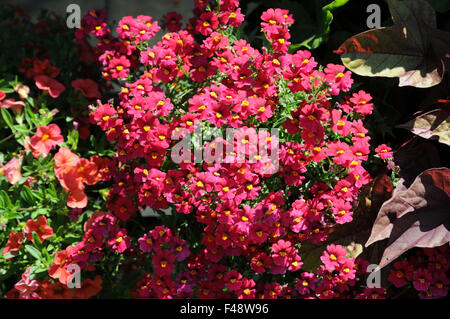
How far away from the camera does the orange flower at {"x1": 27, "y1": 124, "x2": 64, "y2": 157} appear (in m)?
1.81

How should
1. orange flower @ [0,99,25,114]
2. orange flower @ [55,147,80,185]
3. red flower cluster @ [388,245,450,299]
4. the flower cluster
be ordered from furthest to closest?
orange flower @ [0,99,25,114], orange flower @ [55,147,80,185], red flower cluster @ [388,245,450,299], the flower cluster

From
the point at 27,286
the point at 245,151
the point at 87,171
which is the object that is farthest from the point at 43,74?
the point at 245,151

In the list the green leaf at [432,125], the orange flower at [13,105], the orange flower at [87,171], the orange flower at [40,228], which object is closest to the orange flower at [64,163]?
the orange flower at [87,171]

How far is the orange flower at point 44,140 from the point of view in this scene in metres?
1.81

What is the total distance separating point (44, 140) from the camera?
1.82 metres

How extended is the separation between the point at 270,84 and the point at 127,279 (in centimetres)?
106

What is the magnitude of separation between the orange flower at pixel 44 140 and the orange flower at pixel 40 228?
0.75 feet

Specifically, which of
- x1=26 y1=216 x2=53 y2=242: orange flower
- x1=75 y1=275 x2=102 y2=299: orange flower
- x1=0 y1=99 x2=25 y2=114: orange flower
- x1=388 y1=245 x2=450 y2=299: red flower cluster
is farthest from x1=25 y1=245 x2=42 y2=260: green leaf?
x1=388 y1=245 x2=450 y2=299: red flower cluster

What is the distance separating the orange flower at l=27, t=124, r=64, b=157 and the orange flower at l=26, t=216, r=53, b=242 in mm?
229

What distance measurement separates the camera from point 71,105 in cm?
206

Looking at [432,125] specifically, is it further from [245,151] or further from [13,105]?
[13,105]

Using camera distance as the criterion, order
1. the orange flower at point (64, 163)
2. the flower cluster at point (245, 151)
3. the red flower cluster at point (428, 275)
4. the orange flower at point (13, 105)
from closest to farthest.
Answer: the flower cluster at point (245, 151)
the red flower cluster at point (428, 275)
the orange flower at point (64, 163)
the orange flower at point (13, 105)

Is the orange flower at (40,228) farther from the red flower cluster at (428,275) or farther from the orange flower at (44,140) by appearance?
the red flower cluster at (428,275)

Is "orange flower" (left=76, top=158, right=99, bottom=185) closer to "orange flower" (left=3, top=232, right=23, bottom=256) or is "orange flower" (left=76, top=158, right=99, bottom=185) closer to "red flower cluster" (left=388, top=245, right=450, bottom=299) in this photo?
"orange flower" (left=3, top=232, right=23, bottom=256)
